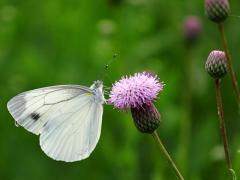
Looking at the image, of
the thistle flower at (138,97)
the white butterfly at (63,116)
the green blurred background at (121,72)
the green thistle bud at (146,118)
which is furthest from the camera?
the green blurred background at (121,72)

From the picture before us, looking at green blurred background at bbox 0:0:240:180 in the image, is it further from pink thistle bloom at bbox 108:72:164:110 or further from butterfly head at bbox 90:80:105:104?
pink thistle bloom at bbox 108:72:164:110

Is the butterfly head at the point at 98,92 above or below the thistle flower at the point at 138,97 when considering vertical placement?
above

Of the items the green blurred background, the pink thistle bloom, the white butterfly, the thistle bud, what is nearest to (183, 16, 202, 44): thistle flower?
the green blurred background

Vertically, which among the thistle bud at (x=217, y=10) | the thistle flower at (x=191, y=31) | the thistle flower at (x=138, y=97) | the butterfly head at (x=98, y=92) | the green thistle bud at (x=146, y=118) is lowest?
the green thistle bud at (x=146, y=118)

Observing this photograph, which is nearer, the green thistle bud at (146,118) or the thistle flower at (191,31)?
the green thistle bud at (146,118)

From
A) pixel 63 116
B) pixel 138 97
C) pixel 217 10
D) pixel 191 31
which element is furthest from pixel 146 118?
pixel 191 31

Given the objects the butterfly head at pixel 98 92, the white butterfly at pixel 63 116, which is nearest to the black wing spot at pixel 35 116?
the white butterfly at pixel 63 116

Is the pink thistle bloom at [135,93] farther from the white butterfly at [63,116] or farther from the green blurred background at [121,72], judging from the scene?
the green blurred background at [121,72]

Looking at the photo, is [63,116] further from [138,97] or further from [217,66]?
[217,66]

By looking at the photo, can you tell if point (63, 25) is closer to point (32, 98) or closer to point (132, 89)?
point (32, 98)
